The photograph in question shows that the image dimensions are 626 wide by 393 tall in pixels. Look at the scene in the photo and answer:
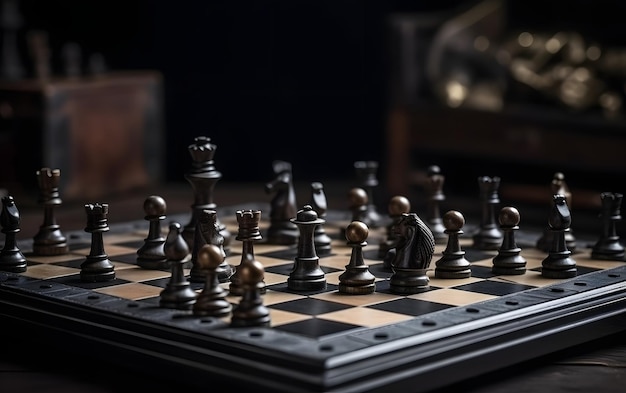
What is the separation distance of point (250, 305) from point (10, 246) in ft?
2.37

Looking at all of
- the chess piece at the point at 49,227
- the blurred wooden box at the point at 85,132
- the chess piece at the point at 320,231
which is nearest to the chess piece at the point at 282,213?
the chess piece at the point at 320,231

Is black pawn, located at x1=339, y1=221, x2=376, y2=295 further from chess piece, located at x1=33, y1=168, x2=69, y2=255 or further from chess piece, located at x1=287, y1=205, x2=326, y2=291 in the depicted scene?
chess piece, located at x1=33, y1=168, x2=69, y2=255

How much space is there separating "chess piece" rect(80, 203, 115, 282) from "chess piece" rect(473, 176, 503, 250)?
2.76 ft

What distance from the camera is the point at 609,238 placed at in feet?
8.24

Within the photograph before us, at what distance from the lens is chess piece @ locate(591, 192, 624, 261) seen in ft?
8.15

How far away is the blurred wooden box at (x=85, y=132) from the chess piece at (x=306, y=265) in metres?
2.46

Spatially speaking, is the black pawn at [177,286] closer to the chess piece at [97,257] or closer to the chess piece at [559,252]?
the chess piece at [97,257]

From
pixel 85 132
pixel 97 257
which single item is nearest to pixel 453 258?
pixel 97 257

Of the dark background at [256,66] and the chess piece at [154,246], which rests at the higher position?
the dark background at [256,66]

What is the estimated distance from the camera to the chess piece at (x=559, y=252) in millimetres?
2240

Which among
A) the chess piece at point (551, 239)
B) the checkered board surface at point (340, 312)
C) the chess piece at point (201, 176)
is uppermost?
the chess piece at point (201, 176)

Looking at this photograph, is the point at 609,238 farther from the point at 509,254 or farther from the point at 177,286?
the point at 177,286

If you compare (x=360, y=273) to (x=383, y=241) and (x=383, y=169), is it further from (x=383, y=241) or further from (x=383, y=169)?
(x=383, y=169)

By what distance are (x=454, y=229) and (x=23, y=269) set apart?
0.83 meters
